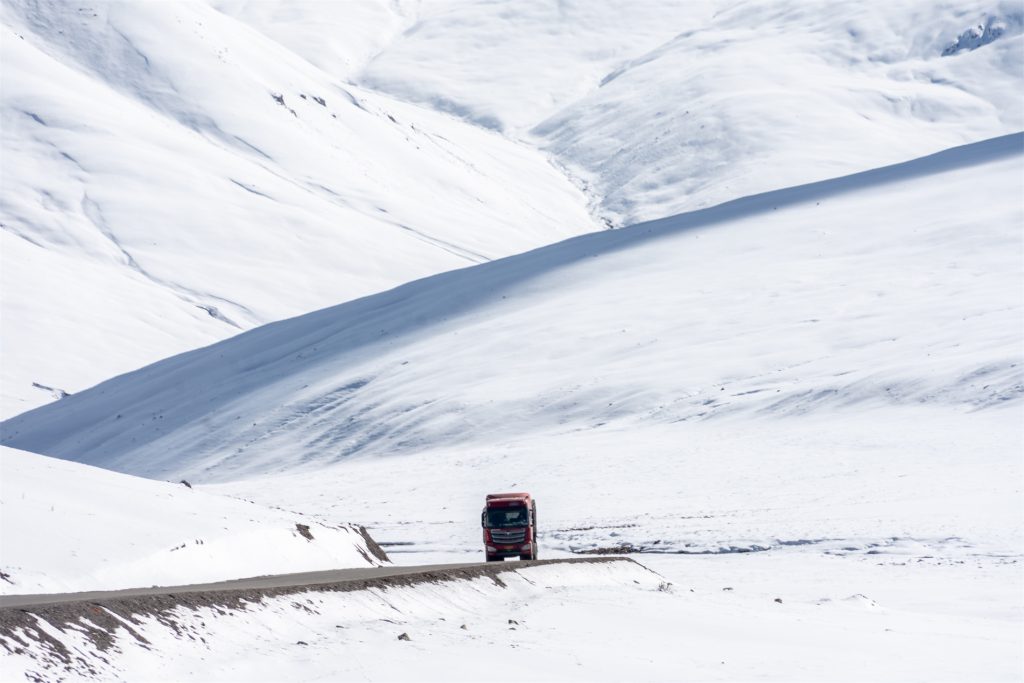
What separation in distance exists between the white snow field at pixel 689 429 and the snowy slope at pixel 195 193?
15486 millimetres

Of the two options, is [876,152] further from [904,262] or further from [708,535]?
[708,535]

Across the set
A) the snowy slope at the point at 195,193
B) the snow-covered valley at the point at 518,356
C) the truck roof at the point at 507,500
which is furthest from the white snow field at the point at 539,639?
the snowy slope at the point at 195,193

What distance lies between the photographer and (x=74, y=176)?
10325 cm

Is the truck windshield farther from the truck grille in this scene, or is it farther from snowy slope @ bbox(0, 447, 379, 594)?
snowy slope @ bbox(0, 447, 379, 594)

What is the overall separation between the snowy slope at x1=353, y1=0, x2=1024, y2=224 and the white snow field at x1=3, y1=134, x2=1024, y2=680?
189 ft

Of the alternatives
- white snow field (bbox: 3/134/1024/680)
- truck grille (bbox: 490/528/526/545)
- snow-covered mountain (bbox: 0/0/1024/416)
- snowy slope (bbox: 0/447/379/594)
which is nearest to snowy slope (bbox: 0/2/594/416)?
snow-covered mountain (bbox: 0/0/1024/416)

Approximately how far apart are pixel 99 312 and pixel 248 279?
13825mm

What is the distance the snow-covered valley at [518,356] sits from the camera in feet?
59.4

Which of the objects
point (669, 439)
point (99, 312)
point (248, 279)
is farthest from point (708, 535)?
point (248, 279)

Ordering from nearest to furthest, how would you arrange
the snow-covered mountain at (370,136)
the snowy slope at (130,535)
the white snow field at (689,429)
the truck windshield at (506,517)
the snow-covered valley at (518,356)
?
1. the snowy slope at (130,535)
2. the snow-covered valley at (518,356)
3. the white snow field at (689,429)
4. the truck windshield at (506,517)
5. the snow-covered mountain at (370,136)

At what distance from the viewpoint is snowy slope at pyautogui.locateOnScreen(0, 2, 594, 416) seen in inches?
3410

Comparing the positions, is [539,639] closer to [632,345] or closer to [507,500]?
[507,500]

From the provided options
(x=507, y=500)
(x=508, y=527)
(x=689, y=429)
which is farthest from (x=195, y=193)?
(x=508, y=527)

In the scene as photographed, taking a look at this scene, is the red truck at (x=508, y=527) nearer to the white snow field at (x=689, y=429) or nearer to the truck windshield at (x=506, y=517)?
the truck windshield at (x=506, y=517)
